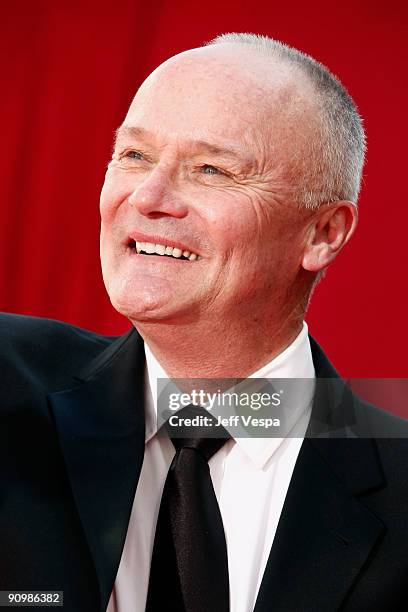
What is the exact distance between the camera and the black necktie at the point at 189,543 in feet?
4.75

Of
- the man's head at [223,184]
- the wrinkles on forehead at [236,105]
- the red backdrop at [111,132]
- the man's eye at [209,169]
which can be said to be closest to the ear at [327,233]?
the man's head at [223,184]

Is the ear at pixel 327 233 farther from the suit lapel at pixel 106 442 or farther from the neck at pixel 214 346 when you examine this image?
the suit lapel at pixel 106 442

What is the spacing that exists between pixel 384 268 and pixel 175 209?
113 centimetres

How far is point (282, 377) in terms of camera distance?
169 centimetres

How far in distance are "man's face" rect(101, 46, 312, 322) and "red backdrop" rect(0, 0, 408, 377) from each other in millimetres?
908

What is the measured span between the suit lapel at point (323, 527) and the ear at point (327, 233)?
273 mm

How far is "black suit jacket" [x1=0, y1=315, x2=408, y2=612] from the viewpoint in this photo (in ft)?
4.68

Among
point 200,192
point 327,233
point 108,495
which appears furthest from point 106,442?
point 327,233

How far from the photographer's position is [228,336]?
5.34ft

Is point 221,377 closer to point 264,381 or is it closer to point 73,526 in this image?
point 264,381

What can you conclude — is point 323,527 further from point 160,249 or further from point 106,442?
point 160,249

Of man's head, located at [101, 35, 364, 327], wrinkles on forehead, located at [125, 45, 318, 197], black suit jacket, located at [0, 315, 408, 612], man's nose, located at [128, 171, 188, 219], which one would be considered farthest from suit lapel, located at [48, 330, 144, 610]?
wrinkles on forehead, located at [125, 45, 318, 197]

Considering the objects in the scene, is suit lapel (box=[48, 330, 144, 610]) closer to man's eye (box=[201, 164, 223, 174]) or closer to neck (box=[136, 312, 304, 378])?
neck (box=[136, 312, 304, 378])

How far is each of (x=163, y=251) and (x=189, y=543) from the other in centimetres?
46
